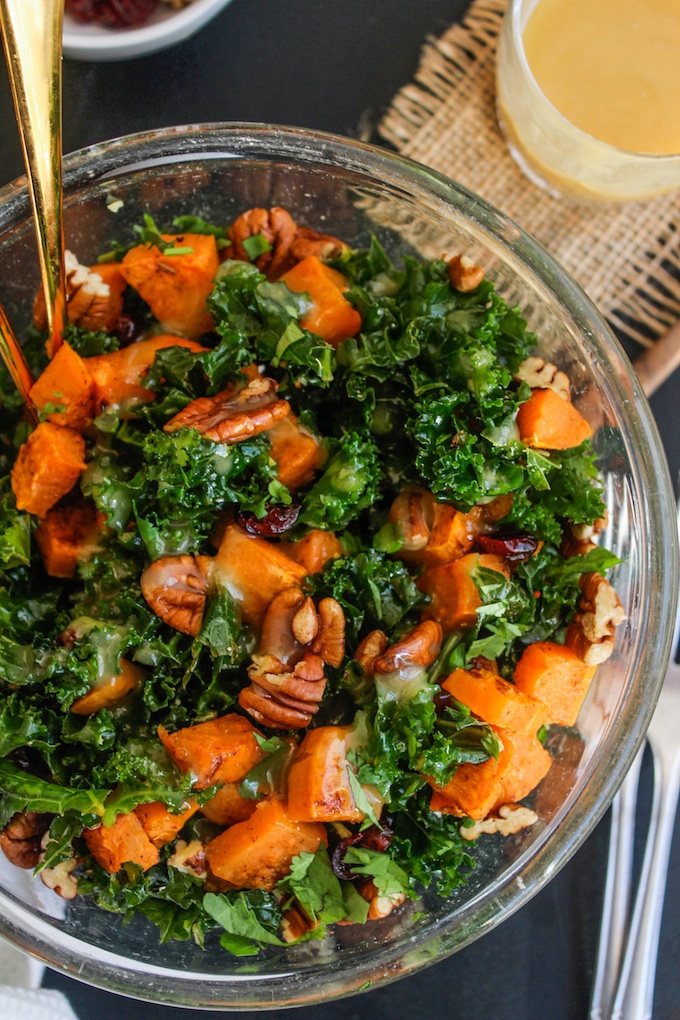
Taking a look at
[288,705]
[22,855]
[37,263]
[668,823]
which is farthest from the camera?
[668,823]

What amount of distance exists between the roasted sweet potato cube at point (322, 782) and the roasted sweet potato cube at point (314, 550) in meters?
0.34

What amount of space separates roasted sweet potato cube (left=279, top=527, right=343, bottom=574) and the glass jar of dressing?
150 centimetres

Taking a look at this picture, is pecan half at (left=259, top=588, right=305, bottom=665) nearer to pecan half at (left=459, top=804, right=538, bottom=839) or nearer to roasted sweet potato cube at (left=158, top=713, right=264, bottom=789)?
roasted sweet potato cube at (left=158, top=713, right=264, bottom=789)

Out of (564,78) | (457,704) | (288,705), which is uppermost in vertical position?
(564,78)

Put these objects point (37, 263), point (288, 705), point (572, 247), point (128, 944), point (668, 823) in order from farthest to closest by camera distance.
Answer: point (572, 247)
point (668, 823)
point (37, 263)
point (128, 944)
point (288, 705)

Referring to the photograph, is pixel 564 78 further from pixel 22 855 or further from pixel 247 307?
pixel 22 855

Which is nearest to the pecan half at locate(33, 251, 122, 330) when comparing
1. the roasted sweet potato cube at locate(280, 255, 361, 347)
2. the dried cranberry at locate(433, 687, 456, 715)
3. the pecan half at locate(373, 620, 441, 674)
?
the roasted sweet potato cube at locate(280, 255, 361, 347)

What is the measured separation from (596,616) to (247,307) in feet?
3.35

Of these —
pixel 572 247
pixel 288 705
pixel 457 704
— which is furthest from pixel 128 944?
pixel 572 247

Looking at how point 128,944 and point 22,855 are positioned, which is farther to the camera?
point 128,944

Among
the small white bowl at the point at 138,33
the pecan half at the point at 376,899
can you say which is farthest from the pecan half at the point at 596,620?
the small white bowl at the point at 138,33

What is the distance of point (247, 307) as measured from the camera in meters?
2.02

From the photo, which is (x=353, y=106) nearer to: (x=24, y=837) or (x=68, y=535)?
(x=68, y=535)

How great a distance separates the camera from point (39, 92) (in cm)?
168
